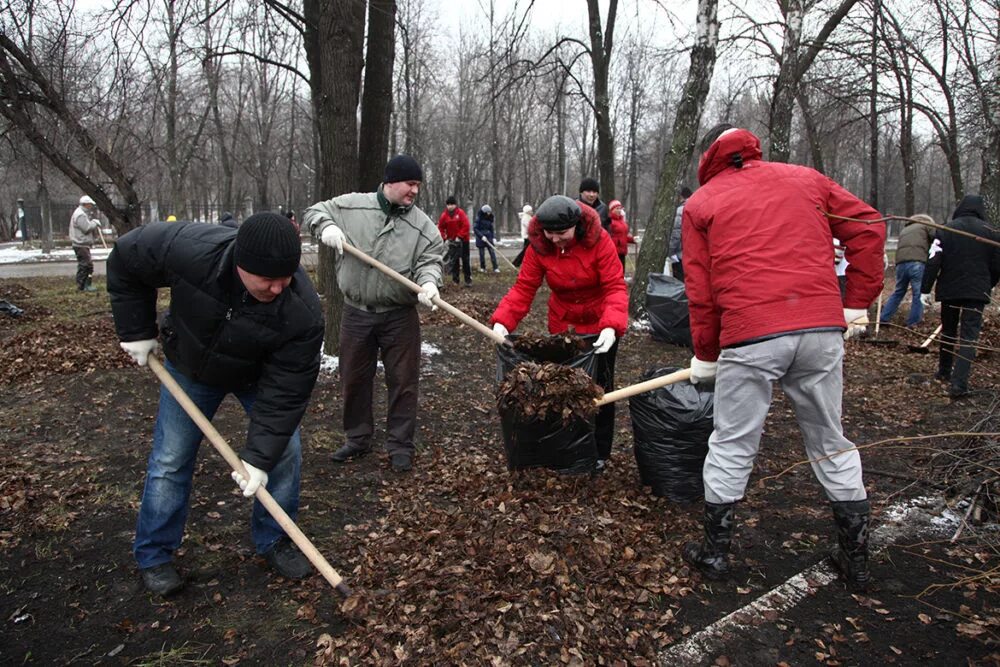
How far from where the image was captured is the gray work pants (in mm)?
2508

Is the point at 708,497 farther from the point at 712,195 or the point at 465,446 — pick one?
the point at 465,446

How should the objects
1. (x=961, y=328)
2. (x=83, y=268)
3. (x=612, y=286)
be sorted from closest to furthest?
(x=612, y=286), (x=961, y=328), (x=83, y=268)

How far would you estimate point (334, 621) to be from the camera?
2586mm

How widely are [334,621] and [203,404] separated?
40.8 inches

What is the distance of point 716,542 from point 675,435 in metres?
0.66

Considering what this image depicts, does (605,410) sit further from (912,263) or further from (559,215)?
(912,263)

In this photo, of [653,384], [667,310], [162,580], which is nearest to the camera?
[162,580]

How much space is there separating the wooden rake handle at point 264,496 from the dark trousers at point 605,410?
5.48ft

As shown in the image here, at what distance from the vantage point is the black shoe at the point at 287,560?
2842 mm

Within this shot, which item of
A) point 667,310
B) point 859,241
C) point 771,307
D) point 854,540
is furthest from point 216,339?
point 667,310

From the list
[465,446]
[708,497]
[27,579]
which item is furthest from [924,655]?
[27,579]

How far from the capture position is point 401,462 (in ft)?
13.2

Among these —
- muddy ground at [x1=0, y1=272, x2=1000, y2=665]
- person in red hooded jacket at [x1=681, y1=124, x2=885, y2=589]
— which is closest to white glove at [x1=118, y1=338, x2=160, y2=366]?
muddy ground at [x1=0, y1=272, x2=1000, y2=665]

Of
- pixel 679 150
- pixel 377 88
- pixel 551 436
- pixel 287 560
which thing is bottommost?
pixel 287 560
